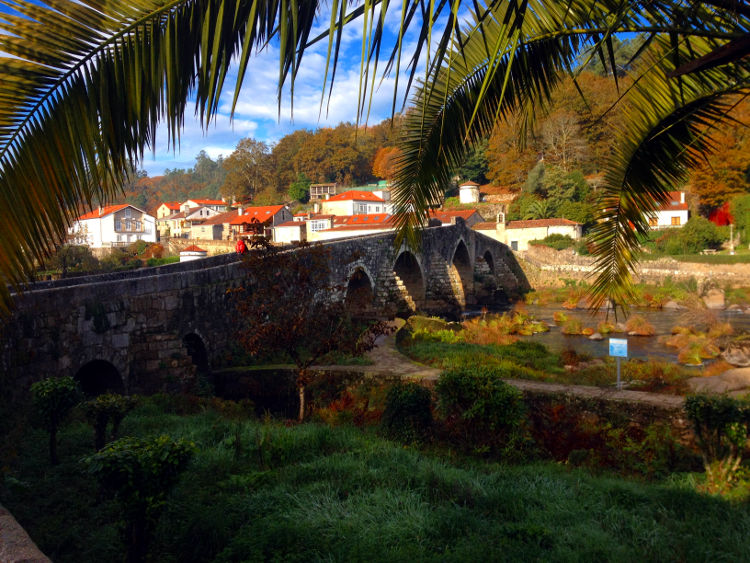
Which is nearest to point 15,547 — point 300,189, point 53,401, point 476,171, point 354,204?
point 53,401

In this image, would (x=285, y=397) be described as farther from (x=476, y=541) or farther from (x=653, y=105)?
(x=653, y=105)

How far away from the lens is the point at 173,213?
275 feet

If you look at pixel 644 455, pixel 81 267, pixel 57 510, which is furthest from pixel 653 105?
pixel 81 267

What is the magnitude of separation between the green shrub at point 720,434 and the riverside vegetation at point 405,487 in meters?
0.02

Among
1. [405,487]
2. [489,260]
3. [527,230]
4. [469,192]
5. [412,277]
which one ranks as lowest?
[405,487]

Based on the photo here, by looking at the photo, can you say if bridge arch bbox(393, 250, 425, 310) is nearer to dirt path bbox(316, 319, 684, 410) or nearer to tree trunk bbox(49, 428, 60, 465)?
dirt path bbox(316, 319, 684, 410)

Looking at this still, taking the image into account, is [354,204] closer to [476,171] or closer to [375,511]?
[476,171]

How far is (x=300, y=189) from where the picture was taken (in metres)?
78.4

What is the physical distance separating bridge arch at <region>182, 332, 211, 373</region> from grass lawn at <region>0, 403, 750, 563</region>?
569cm

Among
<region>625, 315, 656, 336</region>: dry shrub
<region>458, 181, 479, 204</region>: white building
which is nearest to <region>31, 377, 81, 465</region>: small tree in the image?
<region>625, 315, 656, 336</region>: dry shrub

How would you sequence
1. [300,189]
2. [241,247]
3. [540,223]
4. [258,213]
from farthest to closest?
[300,189], [258,213], [540,223], [241,247]

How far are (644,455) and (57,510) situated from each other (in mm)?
7111

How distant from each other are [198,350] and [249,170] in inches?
3014

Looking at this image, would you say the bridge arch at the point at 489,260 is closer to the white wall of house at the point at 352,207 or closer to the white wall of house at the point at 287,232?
the white wall of house at the point at 287,232
